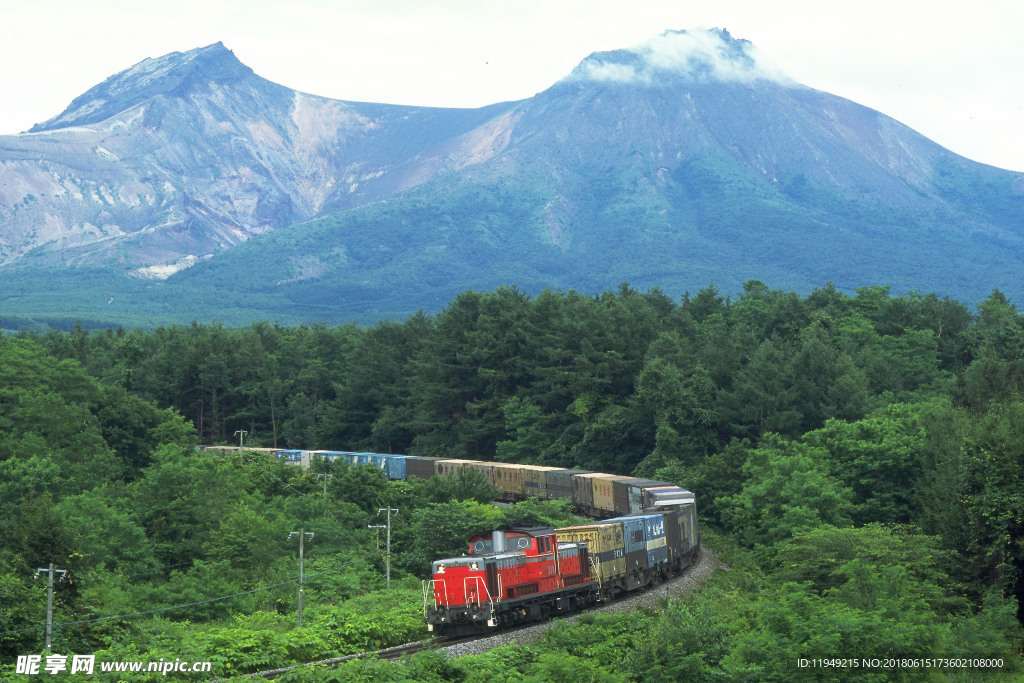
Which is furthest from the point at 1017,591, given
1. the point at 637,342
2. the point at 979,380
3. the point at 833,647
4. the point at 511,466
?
the point at 637,342

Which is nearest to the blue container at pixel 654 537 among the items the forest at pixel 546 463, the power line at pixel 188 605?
the forest at pixel 546 463

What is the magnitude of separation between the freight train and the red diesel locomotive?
0.10 ft

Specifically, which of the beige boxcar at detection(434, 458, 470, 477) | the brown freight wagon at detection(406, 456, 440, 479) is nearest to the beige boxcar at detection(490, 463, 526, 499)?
the beige boxcar at detection(434, 458, 470, 477)

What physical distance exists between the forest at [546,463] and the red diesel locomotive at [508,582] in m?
2.33

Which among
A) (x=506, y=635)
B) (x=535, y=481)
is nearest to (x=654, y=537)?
(x=506, y=635)

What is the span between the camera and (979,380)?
200 feet

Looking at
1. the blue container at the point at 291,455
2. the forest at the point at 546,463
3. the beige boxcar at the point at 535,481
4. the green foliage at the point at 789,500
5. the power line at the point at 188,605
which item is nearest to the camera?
the forest at the point at 546,463

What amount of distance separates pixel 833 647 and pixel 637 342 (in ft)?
211

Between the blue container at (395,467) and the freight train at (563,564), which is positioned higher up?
the blue container at (395,467)

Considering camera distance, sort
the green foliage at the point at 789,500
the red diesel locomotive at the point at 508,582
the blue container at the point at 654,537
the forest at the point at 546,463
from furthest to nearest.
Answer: the green foliage at the point at 789,500 → the blue container at the point at 654,537 → the red diesel locomotive at the point at 508,582 → the forest at the point at 546,463

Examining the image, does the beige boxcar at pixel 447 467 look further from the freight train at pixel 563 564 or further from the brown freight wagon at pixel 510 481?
the freight train at pixel 563 564

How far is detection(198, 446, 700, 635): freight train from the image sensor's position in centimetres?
3531

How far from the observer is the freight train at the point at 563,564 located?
35312mm

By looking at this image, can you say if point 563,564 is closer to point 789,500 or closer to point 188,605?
point 188,605
